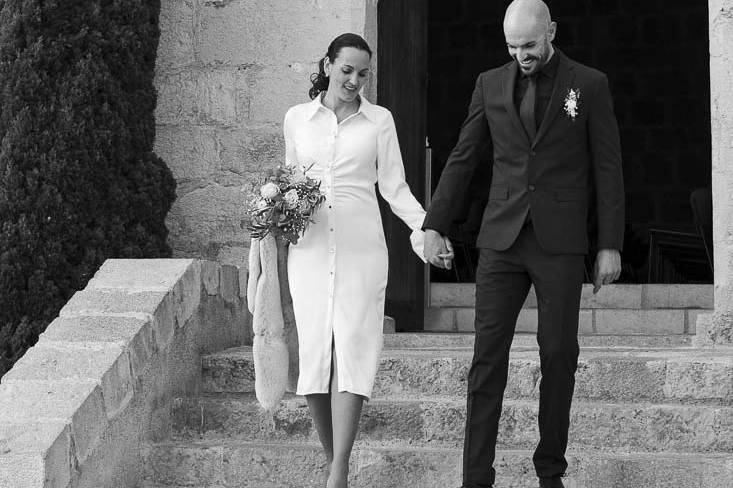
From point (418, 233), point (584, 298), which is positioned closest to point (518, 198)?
point (418, 233)

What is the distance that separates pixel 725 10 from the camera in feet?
20.0

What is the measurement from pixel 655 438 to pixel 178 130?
128 inches

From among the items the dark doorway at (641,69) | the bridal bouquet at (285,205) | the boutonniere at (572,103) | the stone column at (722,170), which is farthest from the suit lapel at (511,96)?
the dark doorway at (641,69)

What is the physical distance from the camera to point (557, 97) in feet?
13.1

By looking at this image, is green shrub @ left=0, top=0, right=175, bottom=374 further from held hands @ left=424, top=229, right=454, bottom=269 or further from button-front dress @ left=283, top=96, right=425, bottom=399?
held hands @ left=424, top=229, right=454, bottom=269

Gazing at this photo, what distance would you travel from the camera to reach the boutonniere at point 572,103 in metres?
3.99

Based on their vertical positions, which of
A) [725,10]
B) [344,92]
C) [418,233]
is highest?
[725,10]

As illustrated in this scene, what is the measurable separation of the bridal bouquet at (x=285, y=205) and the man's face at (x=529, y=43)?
81cm

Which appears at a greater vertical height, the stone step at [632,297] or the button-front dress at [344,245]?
the button-front dress at [344,245]

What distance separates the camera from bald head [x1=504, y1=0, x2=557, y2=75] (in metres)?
3.88

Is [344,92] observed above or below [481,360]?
above

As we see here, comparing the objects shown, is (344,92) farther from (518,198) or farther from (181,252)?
(181,252)

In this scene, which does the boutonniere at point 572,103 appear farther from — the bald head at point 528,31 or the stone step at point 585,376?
the stone step at point 585,376

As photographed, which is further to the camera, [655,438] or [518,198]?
[655,438]
